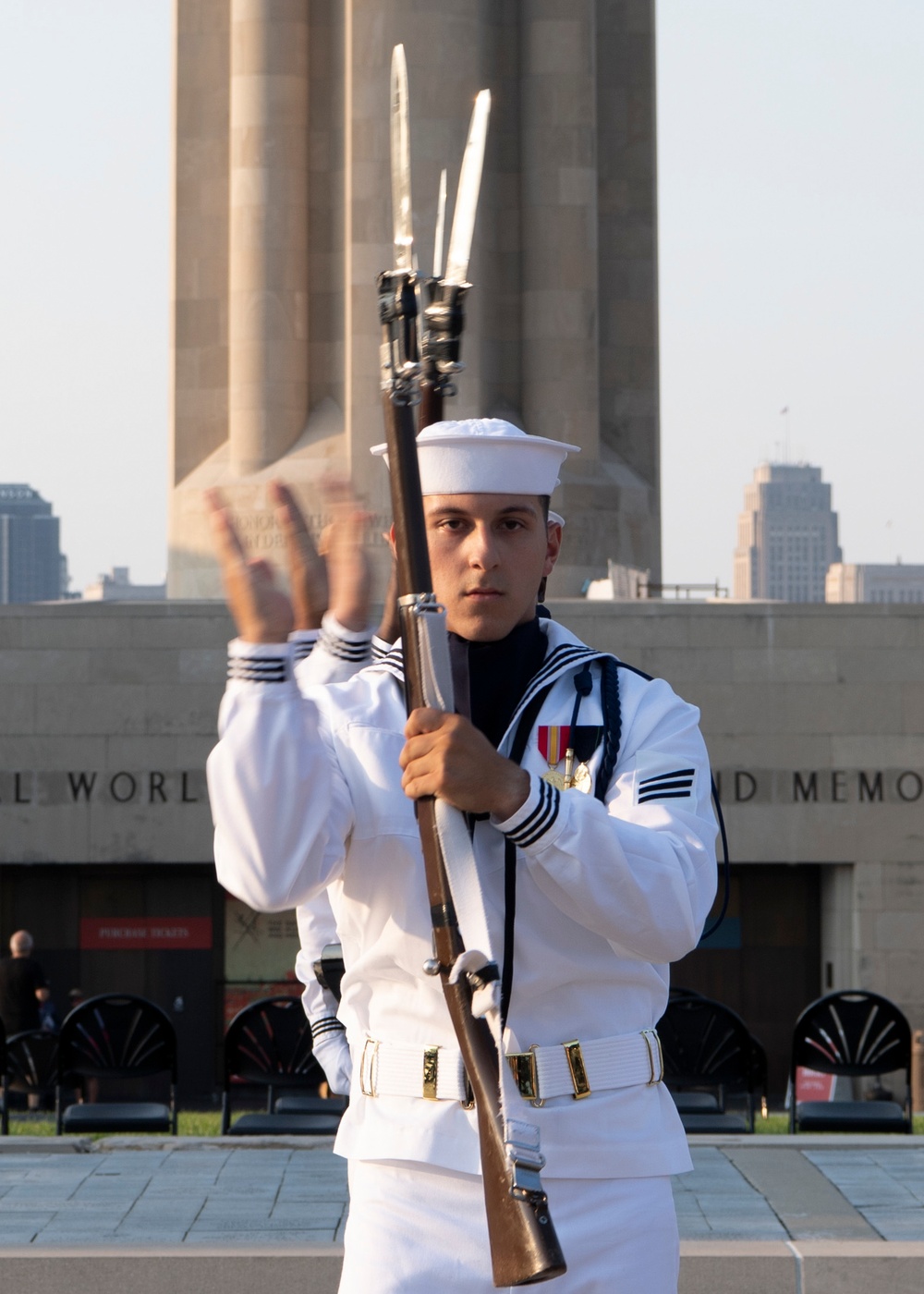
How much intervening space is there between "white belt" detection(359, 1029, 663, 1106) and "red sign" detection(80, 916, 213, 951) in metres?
15.8

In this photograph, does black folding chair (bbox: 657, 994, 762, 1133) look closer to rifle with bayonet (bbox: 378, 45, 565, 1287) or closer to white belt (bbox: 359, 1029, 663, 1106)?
white belt (bbox: 359, 1029, 663, 1106)

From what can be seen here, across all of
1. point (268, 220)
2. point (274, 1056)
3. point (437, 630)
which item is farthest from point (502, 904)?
point (268, 220)

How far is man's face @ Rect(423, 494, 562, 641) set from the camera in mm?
3283

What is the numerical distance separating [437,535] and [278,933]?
51.4 feet

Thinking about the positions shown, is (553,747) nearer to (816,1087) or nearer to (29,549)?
(816,1087)

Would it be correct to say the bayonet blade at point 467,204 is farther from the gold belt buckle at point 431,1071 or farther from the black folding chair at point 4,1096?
the black folding chair at point 4,1096

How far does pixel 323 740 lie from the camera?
3.23 metres

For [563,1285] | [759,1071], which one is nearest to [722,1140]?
[759,1071]

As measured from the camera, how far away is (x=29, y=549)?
7313 inches

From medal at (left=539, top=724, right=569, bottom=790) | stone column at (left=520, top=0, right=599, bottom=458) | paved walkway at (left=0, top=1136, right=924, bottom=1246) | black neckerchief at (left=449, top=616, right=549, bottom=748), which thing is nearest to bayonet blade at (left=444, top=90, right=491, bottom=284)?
black neckerchief at (left=449, top=616, right=549, bottom=748)

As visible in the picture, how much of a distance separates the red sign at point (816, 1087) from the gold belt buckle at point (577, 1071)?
30.1 ft

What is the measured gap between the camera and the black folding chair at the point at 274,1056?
814 cm

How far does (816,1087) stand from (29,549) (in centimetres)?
17883

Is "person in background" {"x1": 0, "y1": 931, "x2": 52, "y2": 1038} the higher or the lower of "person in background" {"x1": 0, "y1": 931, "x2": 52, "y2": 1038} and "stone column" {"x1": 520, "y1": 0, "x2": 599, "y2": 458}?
the lower
